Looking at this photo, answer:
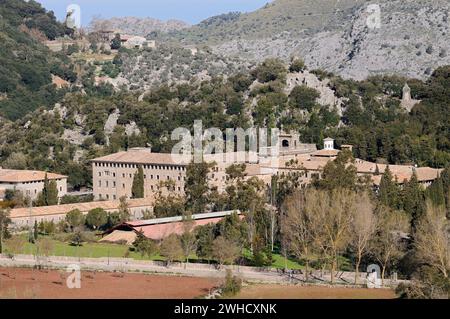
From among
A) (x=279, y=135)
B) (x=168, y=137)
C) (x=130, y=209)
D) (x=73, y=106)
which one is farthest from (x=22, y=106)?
(x=130, y=209)

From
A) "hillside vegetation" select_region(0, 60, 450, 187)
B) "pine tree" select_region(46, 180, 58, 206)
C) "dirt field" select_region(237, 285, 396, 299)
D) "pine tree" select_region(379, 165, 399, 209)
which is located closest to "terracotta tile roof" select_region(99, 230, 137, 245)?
"pine tree" select_region(46, 180, 58, 206)

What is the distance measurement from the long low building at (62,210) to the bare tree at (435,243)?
82.1 feet

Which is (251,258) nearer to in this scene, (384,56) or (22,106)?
(22,106)

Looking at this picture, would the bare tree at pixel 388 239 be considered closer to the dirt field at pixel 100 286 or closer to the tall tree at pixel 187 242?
the dirt field at pixel 100 286

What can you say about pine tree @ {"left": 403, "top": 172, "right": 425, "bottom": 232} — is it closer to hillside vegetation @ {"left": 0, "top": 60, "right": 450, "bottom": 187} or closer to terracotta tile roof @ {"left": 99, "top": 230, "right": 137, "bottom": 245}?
terracotta tile roof @ {"left": 99, "top": 230, "right": 137, "bottom": 245}

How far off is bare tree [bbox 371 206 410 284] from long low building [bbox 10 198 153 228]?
20.9m

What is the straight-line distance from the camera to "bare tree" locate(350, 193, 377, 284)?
176ft

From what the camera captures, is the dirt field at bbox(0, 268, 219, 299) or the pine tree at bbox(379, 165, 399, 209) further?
the pine tree at bbox(379, 165, 399, 209)

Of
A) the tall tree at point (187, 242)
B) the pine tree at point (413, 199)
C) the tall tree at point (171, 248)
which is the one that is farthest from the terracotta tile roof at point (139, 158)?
the tall tree at point (171, 248)

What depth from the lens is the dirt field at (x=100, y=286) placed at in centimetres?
4722

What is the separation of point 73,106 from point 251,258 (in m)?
46.2

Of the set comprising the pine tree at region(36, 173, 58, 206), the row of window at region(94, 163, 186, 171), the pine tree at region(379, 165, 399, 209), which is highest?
the row of window at region(94, 163, 186, 171)

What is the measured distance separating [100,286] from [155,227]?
606 inches

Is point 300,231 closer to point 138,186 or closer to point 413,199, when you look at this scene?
point 413,199
